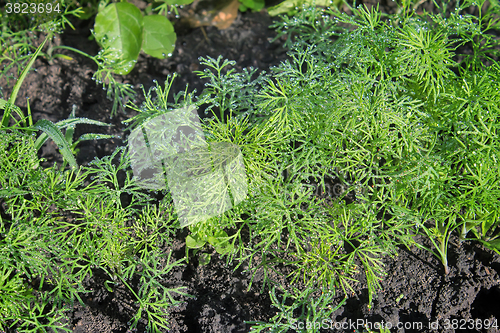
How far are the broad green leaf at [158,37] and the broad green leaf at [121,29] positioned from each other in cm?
5

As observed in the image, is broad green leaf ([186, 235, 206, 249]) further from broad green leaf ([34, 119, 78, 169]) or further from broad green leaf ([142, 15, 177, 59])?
broad green leaf ([142, 15, 177, 59])

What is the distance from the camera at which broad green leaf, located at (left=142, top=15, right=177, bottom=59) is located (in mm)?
1859

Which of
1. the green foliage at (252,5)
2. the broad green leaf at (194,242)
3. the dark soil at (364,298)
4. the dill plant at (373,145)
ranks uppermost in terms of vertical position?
the green foliage at (252,5)

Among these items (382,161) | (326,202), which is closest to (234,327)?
(326,202)

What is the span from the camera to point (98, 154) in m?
1.66

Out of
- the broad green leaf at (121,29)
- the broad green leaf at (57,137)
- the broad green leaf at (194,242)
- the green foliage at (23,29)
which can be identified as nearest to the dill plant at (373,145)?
the broad green leaf at (194,242)

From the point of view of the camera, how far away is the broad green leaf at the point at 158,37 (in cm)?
186

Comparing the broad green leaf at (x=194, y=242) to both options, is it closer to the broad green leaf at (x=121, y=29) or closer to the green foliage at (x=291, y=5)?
the broad green leaf at (x=121, y=29)

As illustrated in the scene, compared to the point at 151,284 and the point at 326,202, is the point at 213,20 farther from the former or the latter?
the point at 151,284

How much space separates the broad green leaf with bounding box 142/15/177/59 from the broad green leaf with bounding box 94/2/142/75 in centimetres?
5

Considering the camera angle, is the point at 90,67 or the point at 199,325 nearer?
the point at 199,325

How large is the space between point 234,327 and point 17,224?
2.65 ft

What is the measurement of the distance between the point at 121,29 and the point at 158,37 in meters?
0.17

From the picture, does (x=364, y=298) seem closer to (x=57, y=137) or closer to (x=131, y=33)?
(x=57, y=137)
